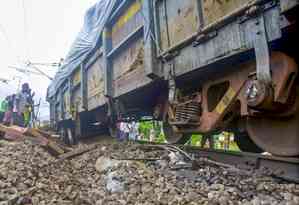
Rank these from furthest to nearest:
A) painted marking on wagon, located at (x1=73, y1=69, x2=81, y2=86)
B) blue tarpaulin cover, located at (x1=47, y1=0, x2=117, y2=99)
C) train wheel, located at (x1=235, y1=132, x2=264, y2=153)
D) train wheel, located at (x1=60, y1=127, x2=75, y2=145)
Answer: train wheel, located at (x1=60, y1=127, x2=75, y2=145), painted marking on wagon, located at (x1=73, y1=69, x2=81, y2=86), blue tarpaulin cover, located at (x1=47, y1=0, x2=117, y2=99), train wheel, located at (x1=235, y1=132, x2=264, y2=153)

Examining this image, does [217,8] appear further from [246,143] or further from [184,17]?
[246,143]

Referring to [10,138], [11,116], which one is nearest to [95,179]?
[10,138]

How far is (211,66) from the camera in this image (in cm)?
281

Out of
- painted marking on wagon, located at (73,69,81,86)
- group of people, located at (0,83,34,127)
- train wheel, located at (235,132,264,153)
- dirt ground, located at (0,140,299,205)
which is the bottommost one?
dirt ground, located at (0,140,299,205)

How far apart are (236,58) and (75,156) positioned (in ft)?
8.67

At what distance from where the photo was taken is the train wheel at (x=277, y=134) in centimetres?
230

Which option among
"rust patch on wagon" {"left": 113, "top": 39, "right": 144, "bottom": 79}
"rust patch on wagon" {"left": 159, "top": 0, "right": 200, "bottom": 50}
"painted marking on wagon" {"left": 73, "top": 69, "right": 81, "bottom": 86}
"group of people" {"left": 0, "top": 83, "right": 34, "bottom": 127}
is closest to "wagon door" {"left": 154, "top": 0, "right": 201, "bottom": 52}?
"rust patch on wagon" {"left": 159, "top": 0, "right": 200, "bottom": 50}

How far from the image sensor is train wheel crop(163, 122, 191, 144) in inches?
163

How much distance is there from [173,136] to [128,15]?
201cm

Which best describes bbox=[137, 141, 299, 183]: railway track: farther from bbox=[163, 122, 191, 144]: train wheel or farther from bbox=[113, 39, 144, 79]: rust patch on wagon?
bbox=[113, 39, 144, 79]: rust patch on wagon

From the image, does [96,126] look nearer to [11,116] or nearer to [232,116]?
[11,116]

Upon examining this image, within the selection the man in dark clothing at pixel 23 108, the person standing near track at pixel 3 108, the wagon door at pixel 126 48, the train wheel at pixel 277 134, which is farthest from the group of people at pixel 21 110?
the train wheel at pixel 277 134

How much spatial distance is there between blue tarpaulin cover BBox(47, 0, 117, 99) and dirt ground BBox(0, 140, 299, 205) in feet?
9.60

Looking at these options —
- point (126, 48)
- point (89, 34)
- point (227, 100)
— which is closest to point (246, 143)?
point (227, 100)
